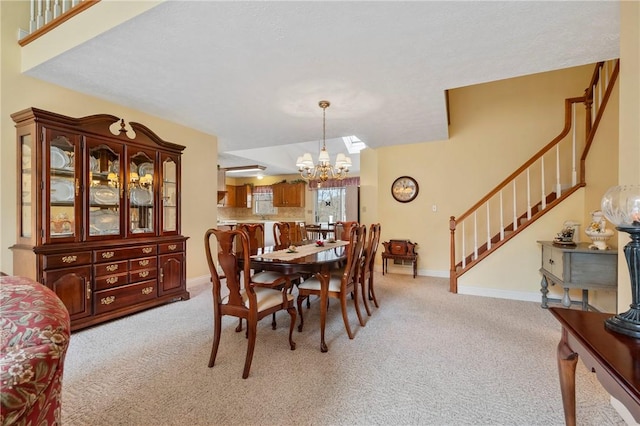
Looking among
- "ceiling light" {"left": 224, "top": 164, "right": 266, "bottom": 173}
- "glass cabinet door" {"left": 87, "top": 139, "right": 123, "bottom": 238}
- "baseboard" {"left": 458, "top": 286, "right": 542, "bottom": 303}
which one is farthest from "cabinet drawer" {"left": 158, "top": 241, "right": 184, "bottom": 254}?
"ceiling light" {"left": 224, "top": 164, "right": 266, "bottom": 173}

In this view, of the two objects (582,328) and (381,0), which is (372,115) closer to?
(381,0)

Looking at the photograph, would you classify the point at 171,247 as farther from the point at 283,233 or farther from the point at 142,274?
the point at 283,233

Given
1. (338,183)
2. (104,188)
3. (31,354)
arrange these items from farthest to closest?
(338,183) < (104,188) < (31,354)

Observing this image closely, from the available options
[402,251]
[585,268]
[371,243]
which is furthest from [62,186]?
[585,268]

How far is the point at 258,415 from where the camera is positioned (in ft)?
5.11

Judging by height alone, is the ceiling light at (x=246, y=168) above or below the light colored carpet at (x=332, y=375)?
above

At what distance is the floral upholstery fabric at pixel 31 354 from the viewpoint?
0.67 m

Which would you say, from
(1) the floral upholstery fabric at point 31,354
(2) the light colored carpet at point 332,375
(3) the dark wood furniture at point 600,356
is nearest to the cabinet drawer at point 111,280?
(2) the light colored carpet at point 332,375

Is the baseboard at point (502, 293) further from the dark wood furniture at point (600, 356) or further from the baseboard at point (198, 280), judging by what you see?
the baseboard at point (198, 280)

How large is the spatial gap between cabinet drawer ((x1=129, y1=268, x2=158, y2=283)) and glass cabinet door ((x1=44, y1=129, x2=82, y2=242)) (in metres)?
0.65

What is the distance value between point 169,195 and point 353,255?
2.50 m

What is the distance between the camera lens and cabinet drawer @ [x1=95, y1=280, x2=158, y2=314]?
9.29ft

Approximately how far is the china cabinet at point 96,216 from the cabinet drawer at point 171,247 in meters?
0.01

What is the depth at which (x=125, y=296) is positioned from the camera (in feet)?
9.95
